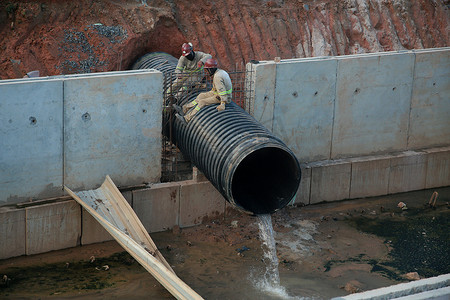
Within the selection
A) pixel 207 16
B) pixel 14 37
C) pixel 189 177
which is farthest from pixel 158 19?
pixel 189 177

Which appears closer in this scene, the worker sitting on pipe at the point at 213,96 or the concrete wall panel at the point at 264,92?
the worker sitting on pipe at the point at 213,96

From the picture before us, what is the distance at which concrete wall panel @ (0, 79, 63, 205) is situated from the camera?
9836 mm

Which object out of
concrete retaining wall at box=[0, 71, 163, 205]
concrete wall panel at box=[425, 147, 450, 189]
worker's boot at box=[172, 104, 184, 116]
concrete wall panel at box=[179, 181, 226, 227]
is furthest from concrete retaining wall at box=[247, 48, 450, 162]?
concrete retaining wall at box=[0, 71, 163, 205]

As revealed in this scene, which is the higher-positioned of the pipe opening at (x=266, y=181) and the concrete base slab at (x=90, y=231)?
the pipe opening at (x=266, y=181)

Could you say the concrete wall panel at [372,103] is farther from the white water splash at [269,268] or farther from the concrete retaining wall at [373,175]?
the white water splash at [269,268]

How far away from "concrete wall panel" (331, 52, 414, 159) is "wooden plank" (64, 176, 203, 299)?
4.33 meters

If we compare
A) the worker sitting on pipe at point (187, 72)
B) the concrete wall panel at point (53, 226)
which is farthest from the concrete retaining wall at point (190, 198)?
the worker sitting on pipe at point (187, 72)

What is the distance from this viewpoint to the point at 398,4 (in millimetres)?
16594

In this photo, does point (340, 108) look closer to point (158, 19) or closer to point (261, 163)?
point (261, 163)

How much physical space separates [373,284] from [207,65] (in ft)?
13.5

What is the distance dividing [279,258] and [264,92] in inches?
114

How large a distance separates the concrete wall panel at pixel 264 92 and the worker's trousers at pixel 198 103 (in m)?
1.05

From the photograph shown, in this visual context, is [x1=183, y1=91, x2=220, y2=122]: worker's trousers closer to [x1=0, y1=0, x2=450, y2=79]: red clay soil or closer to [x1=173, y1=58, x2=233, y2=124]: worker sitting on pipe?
[x1=173, y1=58, x2=233, y2=124]: worker sitting on pipe

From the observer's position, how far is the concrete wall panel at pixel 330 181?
12.4 metres
